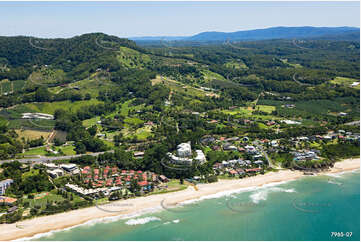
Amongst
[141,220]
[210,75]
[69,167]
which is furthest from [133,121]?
[210,75]

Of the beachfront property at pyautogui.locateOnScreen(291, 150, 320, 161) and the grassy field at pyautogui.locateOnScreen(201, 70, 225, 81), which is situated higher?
the grassy field at pyautogui.locateOnScreen(201, 70, 225, 81)

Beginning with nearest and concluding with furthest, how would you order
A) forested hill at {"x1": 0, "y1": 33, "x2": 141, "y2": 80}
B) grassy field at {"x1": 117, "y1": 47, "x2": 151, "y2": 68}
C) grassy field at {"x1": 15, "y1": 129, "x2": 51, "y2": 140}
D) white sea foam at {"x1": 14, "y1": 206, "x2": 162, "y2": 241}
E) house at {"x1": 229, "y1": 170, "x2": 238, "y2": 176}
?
1. white sea foam at {"x1": 14, "y1": 206, "x2": 162, "y2": 241}
2. house at {"x1": 229, "y1": 170, "x2": 238, "y2": 176}
3. grassy field at {"x1": 15, "y1": 129, "x2": 51, "y2": 140}
4. forested hill at {"x1": 0, "y1": 33, "x2": 141, "y2": 80}
5. grassy field at {"x1": 117, "y1": 47, "x2": 151, "y2": 68}

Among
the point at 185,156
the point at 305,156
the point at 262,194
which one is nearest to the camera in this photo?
the point at 262,194

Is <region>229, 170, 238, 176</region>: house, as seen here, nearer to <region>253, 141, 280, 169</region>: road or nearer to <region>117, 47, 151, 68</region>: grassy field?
<region>253, 141, 280, 169</region>: road

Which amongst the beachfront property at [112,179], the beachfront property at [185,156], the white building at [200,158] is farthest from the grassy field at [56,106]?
the white building at [200,158]

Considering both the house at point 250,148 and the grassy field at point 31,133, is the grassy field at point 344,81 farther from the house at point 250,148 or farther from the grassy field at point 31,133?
the grassy field at point 31,133

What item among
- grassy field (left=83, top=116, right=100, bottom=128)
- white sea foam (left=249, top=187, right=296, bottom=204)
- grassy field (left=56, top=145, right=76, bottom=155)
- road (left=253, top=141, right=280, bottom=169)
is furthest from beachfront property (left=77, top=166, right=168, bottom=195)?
grassy field (left=83, top=116, right=100, bottom=128)

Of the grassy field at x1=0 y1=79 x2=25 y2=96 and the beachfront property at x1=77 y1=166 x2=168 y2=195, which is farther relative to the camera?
the grassy field at x1=0 y1=79 x2=25 y2=96

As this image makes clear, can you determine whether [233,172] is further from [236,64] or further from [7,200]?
[236,64]
